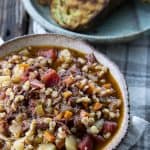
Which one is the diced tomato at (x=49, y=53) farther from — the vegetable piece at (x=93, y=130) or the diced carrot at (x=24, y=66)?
the vegetable piece at (x=93, y=130)

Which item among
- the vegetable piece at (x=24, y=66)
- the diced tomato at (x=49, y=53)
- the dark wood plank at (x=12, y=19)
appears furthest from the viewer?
the dark wood plank at (x=12, y=19)

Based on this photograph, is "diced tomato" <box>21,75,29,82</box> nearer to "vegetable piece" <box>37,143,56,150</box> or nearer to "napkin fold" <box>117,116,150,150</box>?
"vegetable piece" <box>37,143,56,150</box>

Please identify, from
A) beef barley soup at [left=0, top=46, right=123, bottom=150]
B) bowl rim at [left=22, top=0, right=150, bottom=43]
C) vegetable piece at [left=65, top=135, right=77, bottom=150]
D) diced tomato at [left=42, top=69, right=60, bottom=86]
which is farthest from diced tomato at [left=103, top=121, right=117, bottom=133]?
bowl rim at [left=22, top=0, right=150, bottom=43]

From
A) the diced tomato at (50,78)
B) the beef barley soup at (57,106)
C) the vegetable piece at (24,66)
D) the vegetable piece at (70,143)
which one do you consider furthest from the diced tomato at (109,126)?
the vegetable piece at (24,66)

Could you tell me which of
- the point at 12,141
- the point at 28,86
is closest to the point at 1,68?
the point at 28,86

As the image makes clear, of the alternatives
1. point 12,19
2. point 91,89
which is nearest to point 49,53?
point 91,89
